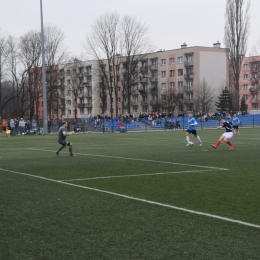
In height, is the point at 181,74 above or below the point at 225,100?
above

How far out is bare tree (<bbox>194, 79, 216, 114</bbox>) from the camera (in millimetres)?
88750

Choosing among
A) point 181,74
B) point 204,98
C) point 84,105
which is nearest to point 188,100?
point 181,74

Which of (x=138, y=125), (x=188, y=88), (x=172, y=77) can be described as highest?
(x=172, y=77)

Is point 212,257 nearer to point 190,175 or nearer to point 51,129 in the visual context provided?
point 190,175

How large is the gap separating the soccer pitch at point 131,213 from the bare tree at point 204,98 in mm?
75507

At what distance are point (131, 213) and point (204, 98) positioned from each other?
Answer: 269 feet

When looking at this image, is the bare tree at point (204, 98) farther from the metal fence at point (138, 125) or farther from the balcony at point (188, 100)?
the metal fence at point (138, 125)

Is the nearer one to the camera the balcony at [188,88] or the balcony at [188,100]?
the balcony at [188,100]

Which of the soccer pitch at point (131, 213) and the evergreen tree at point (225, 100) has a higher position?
the evergreen tree at point (225, 100)

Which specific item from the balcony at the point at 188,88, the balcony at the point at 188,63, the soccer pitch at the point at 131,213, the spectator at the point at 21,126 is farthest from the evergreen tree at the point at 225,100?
the soccer pitch at the point at 131,213

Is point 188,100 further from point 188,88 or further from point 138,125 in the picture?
point 138,125

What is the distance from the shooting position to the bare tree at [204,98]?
88750 mm

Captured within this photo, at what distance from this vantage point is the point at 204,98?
8825 centimetres

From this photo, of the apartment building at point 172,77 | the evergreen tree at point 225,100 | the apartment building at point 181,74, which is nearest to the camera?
the evergreen tree at point 225,100
